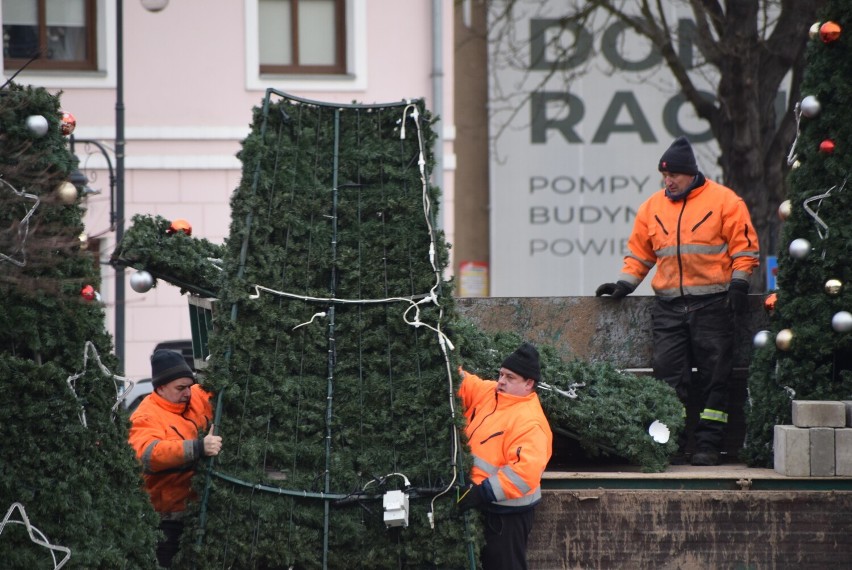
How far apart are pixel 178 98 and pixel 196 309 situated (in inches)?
354

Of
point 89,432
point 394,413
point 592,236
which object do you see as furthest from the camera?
point 592,236

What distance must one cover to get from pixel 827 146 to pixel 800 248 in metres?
0.55

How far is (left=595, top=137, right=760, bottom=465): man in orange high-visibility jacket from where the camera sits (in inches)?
290

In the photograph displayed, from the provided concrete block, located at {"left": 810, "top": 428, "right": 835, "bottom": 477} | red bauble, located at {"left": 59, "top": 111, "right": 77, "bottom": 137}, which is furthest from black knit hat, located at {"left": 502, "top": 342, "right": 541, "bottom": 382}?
red bauble, located at {"left": 59, "top": 111, "right": 77, "bottom": 137}

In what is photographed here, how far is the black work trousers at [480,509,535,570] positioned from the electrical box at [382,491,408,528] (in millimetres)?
405

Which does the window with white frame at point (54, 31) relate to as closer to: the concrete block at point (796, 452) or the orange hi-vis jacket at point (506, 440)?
the orange hi-vis jacket at point (506, 440)

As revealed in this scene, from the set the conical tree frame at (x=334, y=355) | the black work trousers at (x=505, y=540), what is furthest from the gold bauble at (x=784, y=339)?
the conical tree frame at (x=334, y=355)

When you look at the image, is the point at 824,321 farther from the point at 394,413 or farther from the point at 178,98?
the point at 178,98

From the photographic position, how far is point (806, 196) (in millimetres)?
7168

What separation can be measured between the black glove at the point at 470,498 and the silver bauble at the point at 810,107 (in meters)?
2.71

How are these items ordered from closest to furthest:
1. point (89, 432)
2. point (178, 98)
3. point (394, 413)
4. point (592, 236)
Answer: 1. point (89, 432)
2. point (394, 413)
3. point (178, 98)
4. point (592, 236)

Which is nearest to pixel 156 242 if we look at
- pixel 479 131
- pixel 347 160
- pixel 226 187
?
pixel 347 160

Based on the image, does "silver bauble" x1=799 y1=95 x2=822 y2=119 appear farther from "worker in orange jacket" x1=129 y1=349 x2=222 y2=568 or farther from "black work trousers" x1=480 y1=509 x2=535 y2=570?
"worker in orange jacket" x1=129 y1=349 x2=222 y2=568

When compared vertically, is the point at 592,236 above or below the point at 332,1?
below
